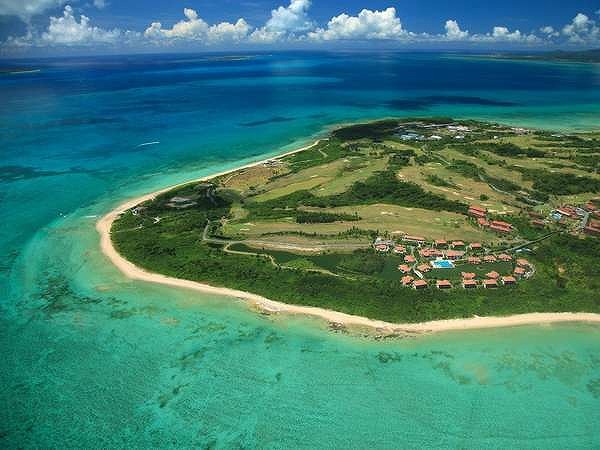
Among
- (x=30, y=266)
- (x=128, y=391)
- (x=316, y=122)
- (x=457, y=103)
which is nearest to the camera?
(x=128, y=391)

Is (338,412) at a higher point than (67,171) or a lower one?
lower

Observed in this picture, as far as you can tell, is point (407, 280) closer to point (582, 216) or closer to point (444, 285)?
point (444, 285)

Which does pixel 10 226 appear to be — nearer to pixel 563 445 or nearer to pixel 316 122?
pixel 563 445

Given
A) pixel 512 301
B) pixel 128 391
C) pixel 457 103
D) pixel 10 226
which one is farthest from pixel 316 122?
pixel 128 391

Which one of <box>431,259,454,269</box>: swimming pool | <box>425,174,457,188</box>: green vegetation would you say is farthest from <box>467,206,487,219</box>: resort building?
<box>431,259,454,269</box>: swimming pool

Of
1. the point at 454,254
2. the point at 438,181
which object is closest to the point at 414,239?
the point at 454,254

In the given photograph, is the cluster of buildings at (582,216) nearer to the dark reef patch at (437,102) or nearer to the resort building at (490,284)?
the resort building at (490,284)

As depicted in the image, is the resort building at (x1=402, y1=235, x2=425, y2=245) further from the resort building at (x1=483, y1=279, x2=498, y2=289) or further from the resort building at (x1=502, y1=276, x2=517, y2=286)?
the resort building at (x1=502, y1=276, x2=517, y2=286)
